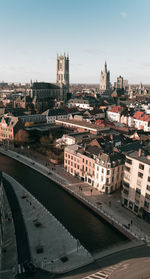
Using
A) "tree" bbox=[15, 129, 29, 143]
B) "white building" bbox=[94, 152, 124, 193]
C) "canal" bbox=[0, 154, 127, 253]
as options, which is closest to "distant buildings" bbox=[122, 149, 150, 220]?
"white building" bbox=[94, 152, 124, 193]

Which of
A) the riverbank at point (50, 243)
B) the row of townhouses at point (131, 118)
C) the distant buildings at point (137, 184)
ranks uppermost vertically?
the row of townhouses at point (131, 118)

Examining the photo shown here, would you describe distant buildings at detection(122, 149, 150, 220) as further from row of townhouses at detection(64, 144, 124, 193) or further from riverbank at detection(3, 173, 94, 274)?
riverbank at detection(3, 173, 94, 274)

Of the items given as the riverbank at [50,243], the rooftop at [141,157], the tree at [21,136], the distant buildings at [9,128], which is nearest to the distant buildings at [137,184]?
the rooftop at [141,157]

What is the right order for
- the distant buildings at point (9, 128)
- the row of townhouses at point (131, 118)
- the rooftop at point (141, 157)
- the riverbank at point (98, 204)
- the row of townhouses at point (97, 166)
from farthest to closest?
1. the row of townhouses at point (131, 118)
2. the distant buildings at point (9, 128)
3. the row of townhouses at point (97, 166)
4. the rooftop at point (141, 157)
5. the riverbank at point (98, 204)

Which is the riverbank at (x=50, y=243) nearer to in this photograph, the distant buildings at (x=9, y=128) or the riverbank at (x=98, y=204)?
the riverbank at (x=98, y=204)

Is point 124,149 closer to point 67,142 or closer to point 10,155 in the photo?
point 67,142

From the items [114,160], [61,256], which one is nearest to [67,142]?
[114,160]

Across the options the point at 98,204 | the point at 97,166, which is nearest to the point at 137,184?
the point at 98,204
